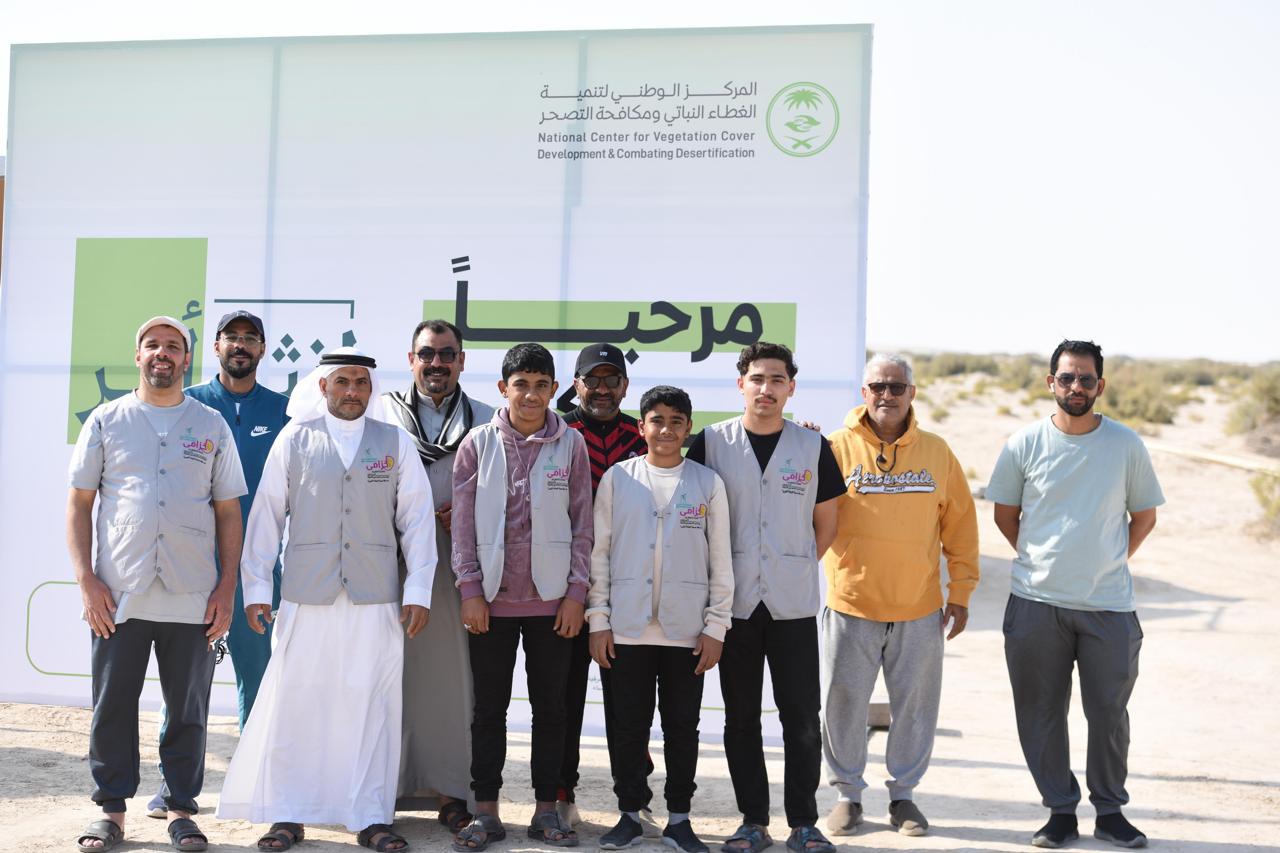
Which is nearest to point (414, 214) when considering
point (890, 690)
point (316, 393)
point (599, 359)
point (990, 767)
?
point (316, 393)

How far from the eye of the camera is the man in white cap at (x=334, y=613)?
418cm

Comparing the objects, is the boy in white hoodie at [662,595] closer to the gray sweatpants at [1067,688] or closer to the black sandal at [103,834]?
the gray sweatpants at [1067,688]

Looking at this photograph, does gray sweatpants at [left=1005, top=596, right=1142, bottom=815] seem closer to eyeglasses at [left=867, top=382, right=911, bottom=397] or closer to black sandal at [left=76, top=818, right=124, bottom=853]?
eyeglasses at [left=867, top=382, right=911, bottom=397]

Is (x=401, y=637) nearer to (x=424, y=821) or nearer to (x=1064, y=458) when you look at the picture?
(x=424, y=821)

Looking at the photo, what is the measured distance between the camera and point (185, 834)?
4.14 m

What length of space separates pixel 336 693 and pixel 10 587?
10.2ft

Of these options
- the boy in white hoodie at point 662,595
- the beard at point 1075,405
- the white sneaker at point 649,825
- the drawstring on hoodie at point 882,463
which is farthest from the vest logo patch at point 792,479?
the white sneaker at point 649,825

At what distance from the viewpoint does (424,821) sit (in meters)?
4.66

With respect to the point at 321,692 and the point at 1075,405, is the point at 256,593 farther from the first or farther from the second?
the point at 1075,405

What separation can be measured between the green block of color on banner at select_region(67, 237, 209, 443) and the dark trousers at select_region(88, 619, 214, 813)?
2.48m

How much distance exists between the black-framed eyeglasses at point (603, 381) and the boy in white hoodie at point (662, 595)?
0.26 metres

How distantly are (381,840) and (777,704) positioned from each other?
150 cm

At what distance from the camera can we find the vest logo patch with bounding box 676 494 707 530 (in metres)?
4.14

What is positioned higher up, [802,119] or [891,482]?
[802,119]
